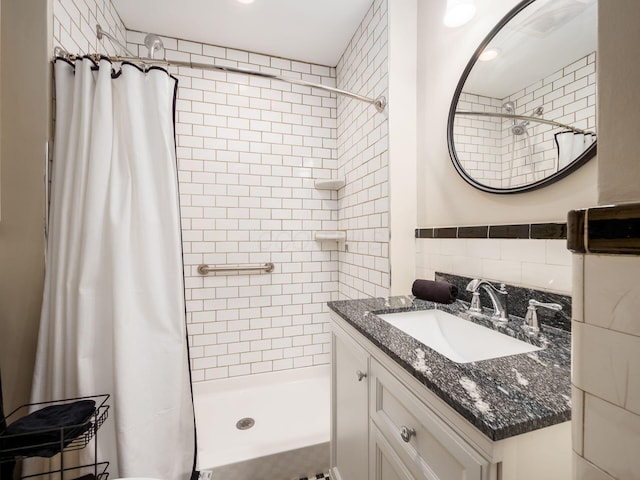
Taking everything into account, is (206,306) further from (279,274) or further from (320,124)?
(320,124)

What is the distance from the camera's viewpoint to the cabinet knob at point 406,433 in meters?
0.69

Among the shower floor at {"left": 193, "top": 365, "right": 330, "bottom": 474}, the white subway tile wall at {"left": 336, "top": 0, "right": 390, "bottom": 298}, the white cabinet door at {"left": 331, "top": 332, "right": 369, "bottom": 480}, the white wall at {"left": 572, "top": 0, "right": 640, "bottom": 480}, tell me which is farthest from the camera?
the white subway tile wall at {"left": 336, "top": 0, "right": 390, "bottom": 298}

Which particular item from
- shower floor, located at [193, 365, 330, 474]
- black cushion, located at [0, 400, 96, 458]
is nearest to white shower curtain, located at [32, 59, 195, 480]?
black cushion, located at [0, 400, 96, 458]

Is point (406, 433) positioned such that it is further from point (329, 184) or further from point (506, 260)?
point (329, 184)

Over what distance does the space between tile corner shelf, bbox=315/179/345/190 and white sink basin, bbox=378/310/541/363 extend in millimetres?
1235

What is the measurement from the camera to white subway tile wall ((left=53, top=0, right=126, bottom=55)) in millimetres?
1213

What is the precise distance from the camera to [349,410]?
3.55 feet

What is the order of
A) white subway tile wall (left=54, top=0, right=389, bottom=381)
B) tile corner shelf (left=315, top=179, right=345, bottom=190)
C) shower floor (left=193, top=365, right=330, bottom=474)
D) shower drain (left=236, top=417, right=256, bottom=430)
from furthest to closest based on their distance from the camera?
tile corner shelf (left=315, top=179, right=345, bottom=190) → white subway tile wall (left=54, top=0, right=389, bottom=381) → shower drain (left=236, top=417, right=256, bottom=430) → shower floor (left=193, top=365, right=330, bottom=474)

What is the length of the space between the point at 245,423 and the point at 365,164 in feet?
6.32

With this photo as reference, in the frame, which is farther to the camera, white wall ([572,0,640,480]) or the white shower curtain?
the white shower curtain

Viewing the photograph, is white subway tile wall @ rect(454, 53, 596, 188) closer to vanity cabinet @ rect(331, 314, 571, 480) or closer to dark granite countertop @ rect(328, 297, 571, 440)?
dark granite countertop @ rect(328, 297, 571, 440)

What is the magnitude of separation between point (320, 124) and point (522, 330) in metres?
2.01

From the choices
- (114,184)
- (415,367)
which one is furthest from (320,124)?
(415,367)

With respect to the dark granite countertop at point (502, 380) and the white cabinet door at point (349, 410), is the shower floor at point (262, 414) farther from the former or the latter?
the dark granite countertop at point (502, 380)
